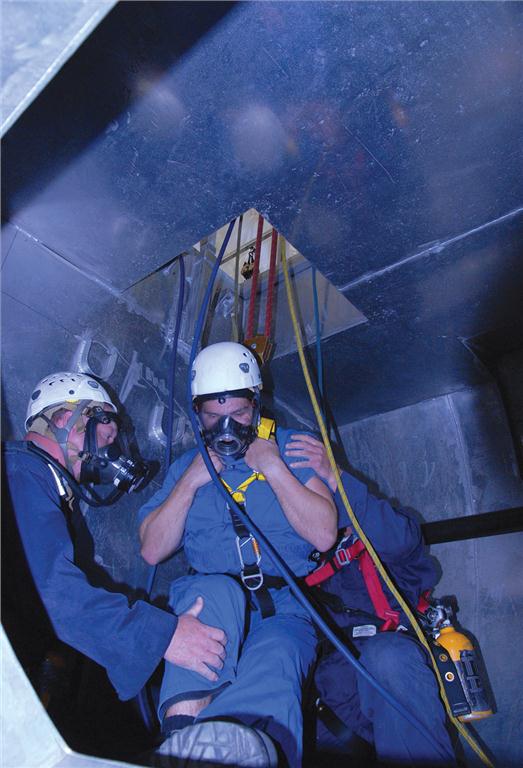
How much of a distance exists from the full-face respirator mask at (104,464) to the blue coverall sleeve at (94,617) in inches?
14.7

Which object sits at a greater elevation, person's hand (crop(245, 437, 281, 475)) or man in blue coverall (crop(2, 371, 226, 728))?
person's hand (crop(245, 437, 281, 475))

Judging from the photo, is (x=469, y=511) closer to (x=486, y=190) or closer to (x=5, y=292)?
(x=486, y=190)

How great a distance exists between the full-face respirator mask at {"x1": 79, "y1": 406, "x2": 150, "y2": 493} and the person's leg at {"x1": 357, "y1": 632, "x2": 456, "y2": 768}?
1105 millimetres

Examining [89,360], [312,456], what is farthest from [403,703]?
[89,360]

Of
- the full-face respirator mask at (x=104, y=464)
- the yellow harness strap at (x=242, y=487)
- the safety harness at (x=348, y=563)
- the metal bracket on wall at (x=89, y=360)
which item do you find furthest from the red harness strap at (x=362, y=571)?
the metal bracket on wall at (x=89, y=360)

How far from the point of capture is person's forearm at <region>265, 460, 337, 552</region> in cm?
199

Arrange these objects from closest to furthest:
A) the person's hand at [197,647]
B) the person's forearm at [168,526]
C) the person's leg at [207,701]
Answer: the person's leg at [207,701] < the person's hand at [197,647] < the person's forearm at [168,526]

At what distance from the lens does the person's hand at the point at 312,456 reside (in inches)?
85.4

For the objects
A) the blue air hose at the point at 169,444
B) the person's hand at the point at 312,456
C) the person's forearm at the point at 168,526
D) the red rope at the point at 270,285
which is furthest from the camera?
the red rope at the point at 270,285

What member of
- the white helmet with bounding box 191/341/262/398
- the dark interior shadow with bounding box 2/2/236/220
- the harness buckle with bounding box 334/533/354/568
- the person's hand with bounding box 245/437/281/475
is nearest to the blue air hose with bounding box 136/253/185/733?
the white helmet with bounding box 191/341/262/398

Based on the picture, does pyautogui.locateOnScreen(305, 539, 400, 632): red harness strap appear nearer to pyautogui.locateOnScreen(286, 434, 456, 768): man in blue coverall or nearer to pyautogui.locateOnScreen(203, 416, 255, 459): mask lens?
pyautogui.locateOnScreen(286, 434, 456, 768): man in blue coverall

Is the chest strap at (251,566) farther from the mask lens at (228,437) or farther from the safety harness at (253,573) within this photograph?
the mask lens at (228,437)

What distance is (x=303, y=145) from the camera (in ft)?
6.01

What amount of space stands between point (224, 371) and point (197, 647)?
1101mm
